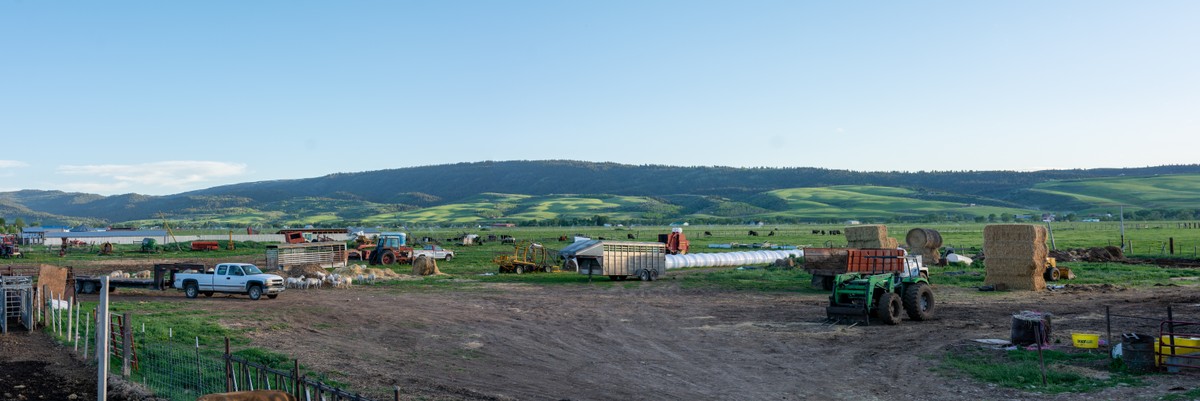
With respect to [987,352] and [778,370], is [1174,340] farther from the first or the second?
[778,370]

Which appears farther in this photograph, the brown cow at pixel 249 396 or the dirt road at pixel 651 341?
the dirt road at pixel 651 341

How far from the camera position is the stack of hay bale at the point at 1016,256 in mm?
31984

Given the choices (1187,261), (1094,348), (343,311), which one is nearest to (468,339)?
(343,311)

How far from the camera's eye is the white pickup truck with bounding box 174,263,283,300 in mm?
31406

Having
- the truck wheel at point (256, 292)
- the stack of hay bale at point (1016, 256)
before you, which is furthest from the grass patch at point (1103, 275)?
the truck wheel at point (256, 292)

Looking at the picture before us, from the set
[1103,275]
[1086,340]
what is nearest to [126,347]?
[1086,340]

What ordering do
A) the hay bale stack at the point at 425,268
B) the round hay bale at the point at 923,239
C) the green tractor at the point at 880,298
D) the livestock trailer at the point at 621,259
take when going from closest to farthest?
1. the green tractor at the point at 880,298
2. the livestock trailer at the point at 621,259
3. the hay bale stack at the point at 425,268
4. the round hay bale at the point at 923,239

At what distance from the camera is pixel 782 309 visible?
89.6ft

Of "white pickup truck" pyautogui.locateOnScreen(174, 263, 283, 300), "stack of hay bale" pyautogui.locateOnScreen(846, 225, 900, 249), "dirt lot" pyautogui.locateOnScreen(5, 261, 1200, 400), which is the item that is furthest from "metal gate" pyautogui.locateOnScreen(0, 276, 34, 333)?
"stack of hay bale" pyautogui.locateOnScreen(846, 225, 900, 249)

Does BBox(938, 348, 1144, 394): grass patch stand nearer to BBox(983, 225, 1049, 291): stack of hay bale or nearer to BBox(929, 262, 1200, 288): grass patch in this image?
BBox(983, 225, 1049, 291): stack of hay bale

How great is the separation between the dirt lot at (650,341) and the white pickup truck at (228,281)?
1.77 feet

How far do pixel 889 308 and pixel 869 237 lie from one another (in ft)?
67.5

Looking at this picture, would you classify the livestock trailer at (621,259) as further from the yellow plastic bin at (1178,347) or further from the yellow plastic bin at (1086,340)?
the yellow plastic bin at (1178,347)

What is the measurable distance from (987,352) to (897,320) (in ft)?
16.2
